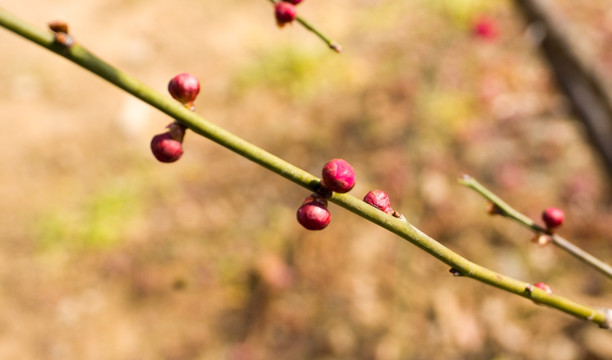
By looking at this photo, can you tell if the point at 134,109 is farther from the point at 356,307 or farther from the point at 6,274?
the point at 356,307

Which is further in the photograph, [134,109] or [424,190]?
[134,109]

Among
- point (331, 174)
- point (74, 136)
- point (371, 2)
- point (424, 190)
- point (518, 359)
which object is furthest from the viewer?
point (371, 2)

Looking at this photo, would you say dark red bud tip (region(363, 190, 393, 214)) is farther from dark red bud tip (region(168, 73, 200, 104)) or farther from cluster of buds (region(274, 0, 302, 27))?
cluster of buds (region(274, 0, 302, 27))

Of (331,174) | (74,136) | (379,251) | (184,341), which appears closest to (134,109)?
(74,136)

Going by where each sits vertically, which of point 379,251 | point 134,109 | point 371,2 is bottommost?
point 379,251

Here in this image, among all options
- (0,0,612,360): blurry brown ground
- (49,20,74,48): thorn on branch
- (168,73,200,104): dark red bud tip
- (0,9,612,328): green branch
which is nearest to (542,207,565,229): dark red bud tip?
(0,9,612,328): green branch
